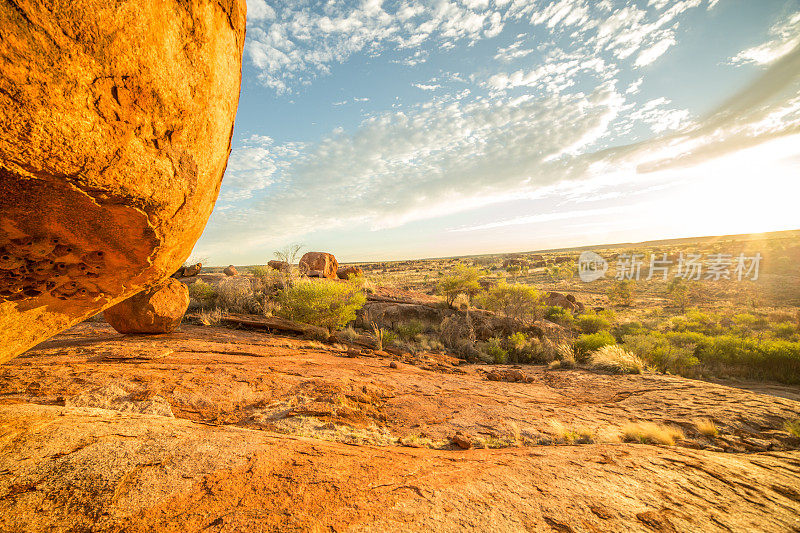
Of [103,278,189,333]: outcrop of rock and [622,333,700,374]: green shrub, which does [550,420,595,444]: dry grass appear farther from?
[103,278,189,333]: outcrop of rock

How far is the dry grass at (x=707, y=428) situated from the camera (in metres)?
4.54

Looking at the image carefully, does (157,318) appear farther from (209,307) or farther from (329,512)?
(329,512)

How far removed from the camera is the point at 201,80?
7.34 feet

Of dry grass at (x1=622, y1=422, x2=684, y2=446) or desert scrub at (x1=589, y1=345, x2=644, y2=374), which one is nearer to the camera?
dry grass at (x1=622, y1=422, x2=684, y2=446)

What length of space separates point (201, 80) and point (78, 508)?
9.14ft

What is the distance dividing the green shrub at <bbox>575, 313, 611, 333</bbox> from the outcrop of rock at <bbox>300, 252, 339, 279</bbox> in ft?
50.3

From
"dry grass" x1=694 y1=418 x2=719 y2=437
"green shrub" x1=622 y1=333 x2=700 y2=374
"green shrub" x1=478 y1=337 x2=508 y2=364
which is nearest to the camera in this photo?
"dry grass" x1=694 y1=418 x2=719 y2=437

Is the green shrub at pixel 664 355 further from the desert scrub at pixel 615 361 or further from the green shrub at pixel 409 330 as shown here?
the green shrub at pixel 409 330

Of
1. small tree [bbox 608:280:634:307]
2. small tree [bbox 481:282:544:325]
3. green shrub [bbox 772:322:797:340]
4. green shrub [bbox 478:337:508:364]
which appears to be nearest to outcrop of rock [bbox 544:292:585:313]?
small tree [bbox 608:280:634:307]

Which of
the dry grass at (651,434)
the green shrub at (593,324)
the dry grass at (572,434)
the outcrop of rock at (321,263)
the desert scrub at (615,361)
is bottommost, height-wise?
the green shrub at (593,324)

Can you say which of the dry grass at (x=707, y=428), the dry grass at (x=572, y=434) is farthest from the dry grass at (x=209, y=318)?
the dry grass at (x=707, y=428)

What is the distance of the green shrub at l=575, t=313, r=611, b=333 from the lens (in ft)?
47.8

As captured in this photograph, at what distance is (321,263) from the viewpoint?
21297 mm

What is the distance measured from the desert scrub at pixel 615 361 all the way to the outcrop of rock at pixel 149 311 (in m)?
11.6
